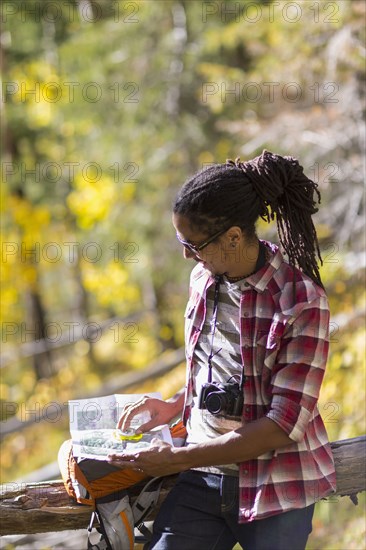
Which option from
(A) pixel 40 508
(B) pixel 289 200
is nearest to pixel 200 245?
(B) pixel 289 200

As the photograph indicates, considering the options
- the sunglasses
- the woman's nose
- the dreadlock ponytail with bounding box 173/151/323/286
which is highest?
the dreadlock ponytail with bounding box 173/151/323/286

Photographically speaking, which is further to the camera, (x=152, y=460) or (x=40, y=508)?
(x=40, y=508)

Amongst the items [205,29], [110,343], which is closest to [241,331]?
[205,29]

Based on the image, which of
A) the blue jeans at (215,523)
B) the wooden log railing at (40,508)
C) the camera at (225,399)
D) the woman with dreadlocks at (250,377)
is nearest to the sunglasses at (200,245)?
the woman with dreadlocks at (250,377)

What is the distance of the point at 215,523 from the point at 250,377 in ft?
1.75

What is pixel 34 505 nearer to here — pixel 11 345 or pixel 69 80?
pixel 69 80

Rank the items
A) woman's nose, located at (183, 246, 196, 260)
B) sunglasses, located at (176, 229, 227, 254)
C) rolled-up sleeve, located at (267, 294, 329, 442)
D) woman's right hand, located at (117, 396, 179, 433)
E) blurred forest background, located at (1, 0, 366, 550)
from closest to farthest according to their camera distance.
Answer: rolled-up sleeve, located at (267, 294, 329, 442) < sunglasses, located at (176, 229, 227, 254) < woman's nose, located at (183, 246, 196, 260) < woman's right hand, located at (117, 396, 179, 433) < blurred forest background, located at (1, 0, 366, 550)

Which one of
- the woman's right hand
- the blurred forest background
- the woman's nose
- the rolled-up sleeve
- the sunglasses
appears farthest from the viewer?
the blurred forest background

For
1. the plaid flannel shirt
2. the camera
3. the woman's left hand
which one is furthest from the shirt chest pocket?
the woman's left hand

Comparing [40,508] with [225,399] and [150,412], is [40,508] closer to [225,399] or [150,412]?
[150,412]

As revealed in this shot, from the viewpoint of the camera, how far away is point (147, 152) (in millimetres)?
11273

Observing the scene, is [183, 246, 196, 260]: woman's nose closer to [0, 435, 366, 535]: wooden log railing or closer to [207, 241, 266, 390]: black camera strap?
[207, 241, 266, 390]: black camera strap

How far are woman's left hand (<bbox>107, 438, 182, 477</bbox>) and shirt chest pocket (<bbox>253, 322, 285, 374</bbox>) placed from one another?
407 mm

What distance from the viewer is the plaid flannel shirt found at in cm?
257
